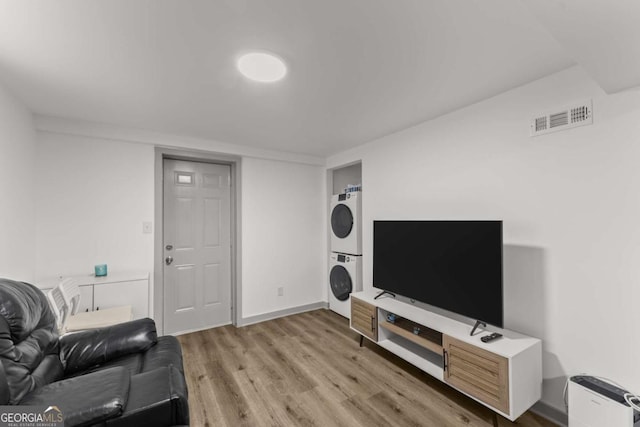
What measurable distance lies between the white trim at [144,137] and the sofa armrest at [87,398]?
2463mm

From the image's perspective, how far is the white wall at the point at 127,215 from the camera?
8.61ft

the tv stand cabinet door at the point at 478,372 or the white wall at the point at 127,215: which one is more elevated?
the white wall at the point at 127,215

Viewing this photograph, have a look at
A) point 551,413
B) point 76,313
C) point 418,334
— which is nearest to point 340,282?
point 418,334

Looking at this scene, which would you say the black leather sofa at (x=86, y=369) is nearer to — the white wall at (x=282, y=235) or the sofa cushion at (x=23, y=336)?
the sofa cushion at (x=23, y=336)

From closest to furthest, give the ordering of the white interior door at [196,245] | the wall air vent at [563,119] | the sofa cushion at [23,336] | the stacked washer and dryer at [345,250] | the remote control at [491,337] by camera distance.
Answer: the sofa cushion at [23,336] < the wall air vent at [563,119] < the remote control at [491,337] < the white interior door at [196,245] < the stacked washer and dryer at [345,250]

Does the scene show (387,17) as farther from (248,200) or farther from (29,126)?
(29,126)

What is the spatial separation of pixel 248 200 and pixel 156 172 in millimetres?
1105

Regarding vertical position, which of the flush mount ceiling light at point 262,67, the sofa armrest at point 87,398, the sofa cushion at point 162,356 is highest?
the flush mount ceiling light at point 262,67

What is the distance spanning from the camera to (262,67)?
5.71 ft

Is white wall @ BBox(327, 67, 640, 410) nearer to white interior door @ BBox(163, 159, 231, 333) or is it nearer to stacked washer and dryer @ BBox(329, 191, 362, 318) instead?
stacked washer and dryer @ BBox(329, 191, 362, 318)

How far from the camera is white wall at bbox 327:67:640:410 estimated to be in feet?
5.23

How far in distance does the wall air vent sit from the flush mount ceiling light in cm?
181

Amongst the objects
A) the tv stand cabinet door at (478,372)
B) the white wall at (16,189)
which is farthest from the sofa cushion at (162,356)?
the tv stand cabinet door at (478,372)

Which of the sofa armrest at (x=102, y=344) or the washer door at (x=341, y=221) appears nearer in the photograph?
the sofa armrest at (x=102, y=344)
